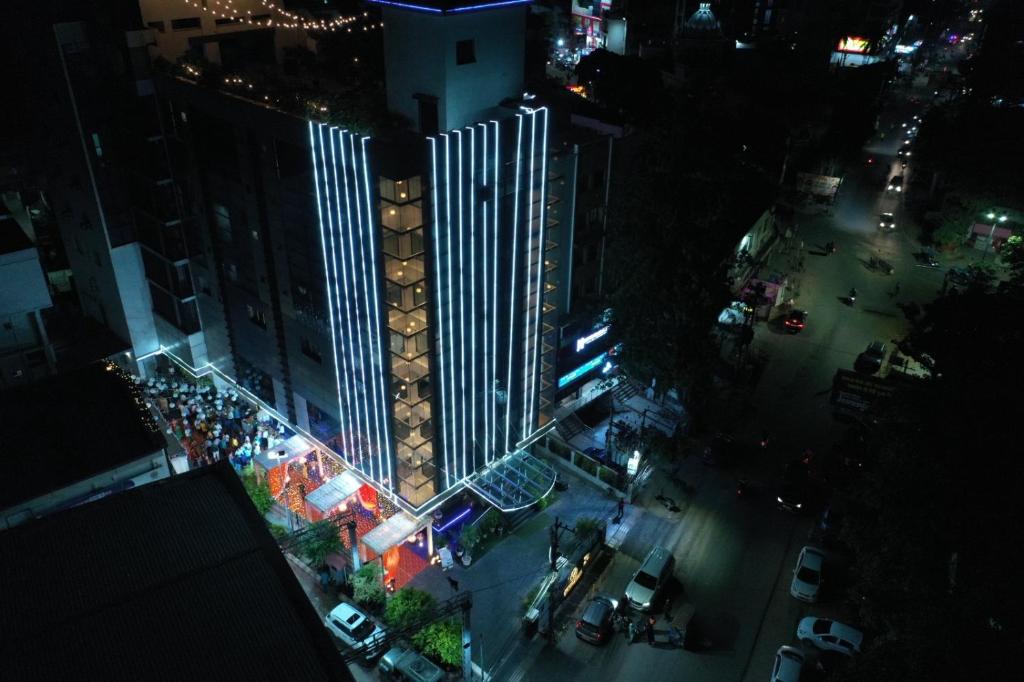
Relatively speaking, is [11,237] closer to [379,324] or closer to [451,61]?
[379,324]

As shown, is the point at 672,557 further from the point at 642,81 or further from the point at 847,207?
the point at 642,81

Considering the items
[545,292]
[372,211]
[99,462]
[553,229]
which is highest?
[372,211]

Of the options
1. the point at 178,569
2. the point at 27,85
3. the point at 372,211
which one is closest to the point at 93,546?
the point at 178,569

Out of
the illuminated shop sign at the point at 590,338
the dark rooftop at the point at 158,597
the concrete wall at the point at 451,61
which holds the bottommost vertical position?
the illuminated shop sign at the point at 590,338

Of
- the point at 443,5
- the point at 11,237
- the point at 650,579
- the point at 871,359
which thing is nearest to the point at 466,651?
the point at 650,579

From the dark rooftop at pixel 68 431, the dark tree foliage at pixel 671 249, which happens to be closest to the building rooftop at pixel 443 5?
the dark tree foliage at pixel 671 249

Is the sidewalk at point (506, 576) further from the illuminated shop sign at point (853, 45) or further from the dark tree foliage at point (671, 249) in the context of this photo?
the illuminated shop sign at point (853, 45)
